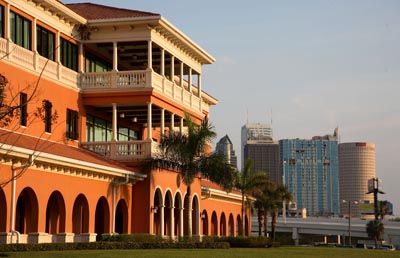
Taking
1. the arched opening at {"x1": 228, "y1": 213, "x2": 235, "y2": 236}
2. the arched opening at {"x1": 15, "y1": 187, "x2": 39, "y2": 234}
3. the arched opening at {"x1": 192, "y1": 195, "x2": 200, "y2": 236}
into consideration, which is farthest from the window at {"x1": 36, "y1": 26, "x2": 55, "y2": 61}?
the arched opening at {"x1": 228, "y1": 213, "x2": 235, "y2": 236}

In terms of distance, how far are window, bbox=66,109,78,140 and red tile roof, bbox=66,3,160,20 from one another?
552cm

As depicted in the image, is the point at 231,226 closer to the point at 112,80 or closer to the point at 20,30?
the point at 112,80

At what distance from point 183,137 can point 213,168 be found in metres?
2.40

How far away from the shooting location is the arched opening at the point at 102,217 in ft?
127

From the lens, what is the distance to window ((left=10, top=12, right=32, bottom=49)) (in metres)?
36.6

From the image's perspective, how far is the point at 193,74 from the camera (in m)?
53.9

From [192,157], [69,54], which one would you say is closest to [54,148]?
[69,54]

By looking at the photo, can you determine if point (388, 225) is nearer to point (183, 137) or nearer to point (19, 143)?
point (183, 137)

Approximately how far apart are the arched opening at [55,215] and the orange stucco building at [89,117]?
0.19 feet

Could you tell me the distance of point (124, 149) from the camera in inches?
1663

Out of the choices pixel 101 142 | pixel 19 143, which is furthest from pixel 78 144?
pixel 19 143

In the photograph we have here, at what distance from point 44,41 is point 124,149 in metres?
6.95

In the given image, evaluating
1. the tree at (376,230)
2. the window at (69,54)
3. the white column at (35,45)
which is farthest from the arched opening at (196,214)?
the tree at (376,230)

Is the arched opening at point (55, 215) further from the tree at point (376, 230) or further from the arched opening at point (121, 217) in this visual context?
the tree at point (376, 230)
